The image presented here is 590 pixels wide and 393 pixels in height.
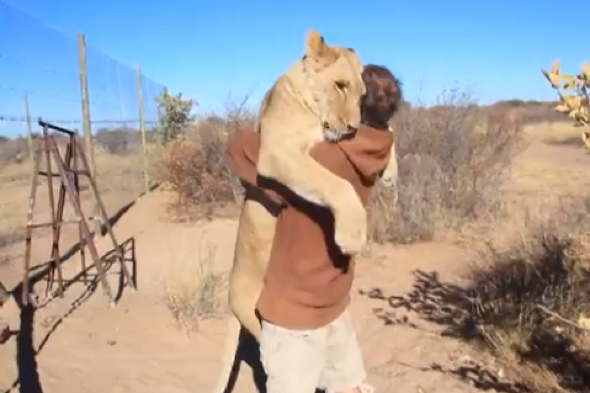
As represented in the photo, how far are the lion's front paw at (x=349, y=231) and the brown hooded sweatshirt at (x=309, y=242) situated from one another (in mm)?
127

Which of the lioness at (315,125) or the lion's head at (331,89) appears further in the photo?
the lion's head at (331,89)

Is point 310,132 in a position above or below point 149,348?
above

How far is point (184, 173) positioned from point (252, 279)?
865 cm

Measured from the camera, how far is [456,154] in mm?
9430

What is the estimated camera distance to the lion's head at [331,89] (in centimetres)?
230

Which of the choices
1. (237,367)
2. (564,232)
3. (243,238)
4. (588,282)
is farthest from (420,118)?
(243,238)

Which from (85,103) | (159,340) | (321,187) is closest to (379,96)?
(321,187)

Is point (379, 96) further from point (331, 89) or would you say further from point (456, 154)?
point (456, 154)

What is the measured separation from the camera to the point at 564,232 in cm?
592

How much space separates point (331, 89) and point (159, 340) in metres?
3.45

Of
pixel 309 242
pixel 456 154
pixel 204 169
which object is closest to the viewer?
pixel 309 242

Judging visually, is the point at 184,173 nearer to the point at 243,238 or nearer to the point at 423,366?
the point at 423,366

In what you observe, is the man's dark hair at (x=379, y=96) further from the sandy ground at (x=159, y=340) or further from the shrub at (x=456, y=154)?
the shrub at (x=456, y=154)

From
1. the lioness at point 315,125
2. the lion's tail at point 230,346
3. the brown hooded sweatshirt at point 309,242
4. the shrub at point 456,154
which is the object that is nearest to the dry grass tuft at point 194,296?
the lion's tail at point 230,346
